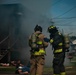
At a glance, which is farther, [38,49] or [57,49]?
[57,49]

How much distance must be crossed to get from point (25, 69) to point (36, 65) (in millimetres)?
3992

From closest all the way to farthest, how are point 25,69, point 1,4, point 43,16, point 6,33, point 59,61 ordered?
1. point 59,61
2. point 25,69
3. point 1,4
4. point 6,33
5. point 43,16

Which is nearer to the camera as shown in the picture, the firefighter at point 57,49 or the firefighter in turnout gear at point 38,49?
the firefighter in turnout gear at point 38,49

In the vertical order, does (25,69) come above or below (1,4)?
below

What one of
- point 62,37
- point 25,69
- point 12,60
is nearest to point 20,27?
point 12,60

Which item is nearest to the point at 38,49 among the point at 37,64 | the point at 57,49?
the point at 37,64

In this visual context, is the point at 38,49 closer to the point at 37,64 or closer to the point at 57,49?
the point at 37,64

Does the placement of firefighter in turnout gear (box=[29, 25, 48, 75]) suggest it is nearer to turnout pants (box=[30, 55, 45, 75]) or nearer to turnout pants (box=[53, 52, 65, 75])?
turnout pants (box=[30, 55, 45, 75])

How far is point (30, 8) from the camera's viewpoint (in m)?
18.2

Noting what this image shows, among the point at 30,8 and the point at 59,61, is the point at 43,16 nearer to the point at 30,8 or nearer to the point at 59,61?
the point at 30,8

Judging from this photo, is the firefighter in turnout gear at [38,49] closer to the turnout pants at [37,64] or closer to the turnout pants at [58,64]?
the turnout pants at [37,64]

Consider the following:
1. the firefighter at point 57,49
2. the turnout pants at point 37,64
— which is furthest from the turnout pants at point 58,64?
the turnout pants at point 37,64

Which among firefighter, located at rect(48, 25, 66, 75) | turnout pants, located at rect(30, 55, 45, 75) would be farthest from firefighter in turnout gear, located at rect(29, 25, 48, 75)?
firefighter, located at rect(48, 25, 66, 75)

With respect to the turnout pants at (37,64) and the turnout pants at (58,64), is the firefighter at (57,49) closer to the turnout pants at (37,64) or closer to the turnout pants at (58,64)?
the turnout pants at (58,64)
